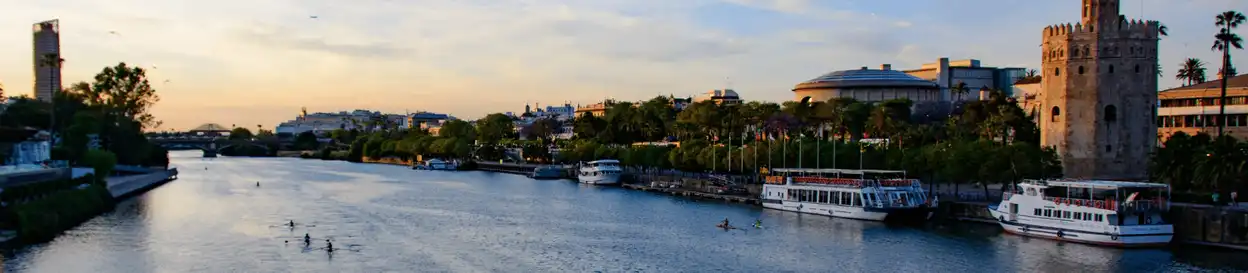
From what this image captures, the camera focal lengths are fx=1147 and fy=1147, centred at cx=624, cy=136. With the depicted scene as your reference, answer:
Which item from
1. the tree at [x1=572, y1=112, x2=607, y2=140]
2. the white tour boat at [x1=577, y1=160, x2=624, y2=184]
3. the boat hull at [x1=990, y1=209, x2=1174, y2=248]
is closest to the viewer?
the boat hull at [x1=990, y1=209, x2=1174, y2=248]

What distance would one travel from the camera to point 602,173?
401 feet

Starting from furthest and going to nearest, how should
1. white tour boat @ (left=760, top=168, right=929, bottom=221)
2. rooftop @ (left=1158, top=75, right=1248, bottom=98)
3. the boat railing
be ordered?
rooftop @ (left=1158, top=75, right=1248, bottom=98), white tour boat @ (left=760, top=168, right=929, bottom=221), the boat railing

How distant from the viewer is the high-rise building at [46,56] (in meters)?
135

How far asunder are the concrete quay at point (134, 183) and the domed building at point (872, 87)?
345 ft

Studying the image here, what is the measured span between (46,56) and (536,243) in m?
83.5

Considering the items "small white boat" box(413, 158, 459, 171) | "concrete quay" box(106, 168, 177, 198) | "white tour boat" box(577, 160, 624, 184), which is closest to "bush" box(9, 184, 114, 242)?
"concrete quay" box(106, 168, 177, 198)

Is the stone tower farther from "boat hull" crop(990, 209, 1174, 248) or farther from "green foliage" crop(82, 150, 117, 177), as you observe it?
"green foliage" crop(82, 150, 117, 177)

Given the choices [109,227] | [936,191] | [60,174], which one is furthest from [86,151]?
[936,191]

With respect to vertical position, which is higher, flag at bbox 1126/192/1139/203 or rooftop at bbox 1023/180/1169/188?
rooftop at bbox 1023/180/1169/188

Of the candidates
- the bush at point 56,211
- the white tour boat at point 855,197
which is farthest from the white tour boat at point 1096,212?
the bush at point 56,211

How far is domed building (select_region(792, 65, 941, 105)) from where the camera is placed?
187 m

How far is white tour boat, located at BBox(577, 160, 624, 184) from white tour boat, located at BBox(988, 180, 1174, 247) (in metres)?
63.2

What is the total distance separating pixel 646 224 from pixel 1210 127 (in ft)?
171

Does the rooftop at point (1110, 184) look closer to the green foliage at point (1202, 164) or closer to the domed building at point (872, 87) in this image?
the green foliage at point (1202, 164)
